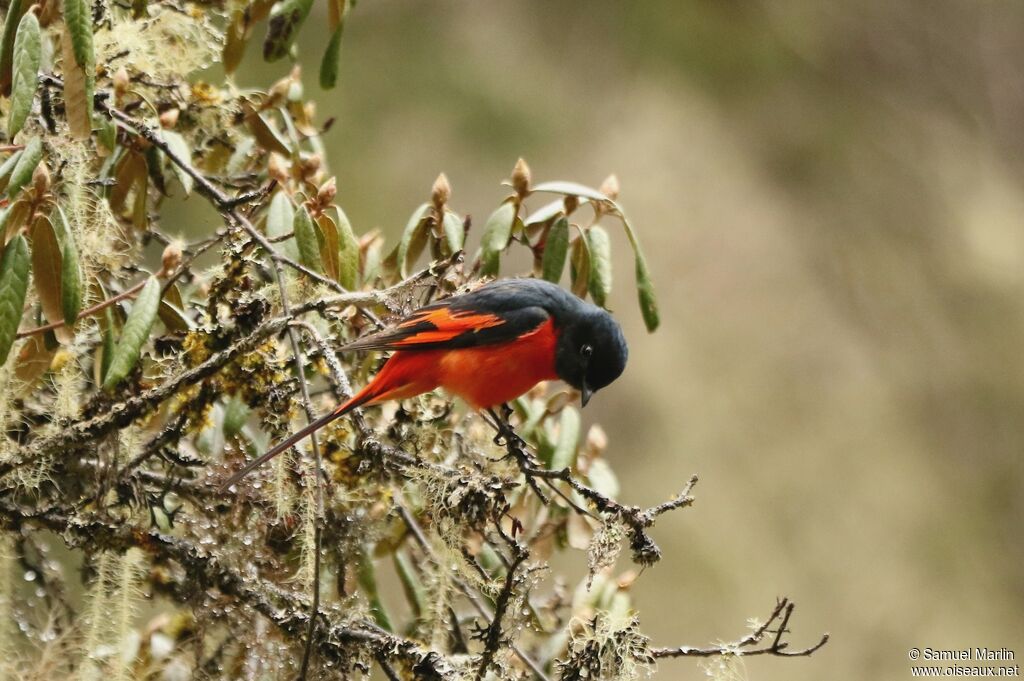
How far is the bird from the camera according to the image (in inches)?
101

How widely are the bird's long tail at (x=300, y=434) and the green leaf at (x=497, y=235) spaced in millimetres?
452

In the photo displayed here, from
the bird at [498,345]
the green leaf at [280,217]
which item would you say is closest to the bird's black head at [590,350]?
the bird at [498,345]

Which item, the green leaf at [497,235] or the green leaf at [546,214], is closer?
the green leaf at [497,235]

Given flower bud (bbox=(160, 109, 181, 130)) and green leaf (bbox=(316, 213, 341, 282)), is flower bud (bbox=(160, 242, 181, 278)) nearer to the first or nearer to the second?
green leaf (bbox=(316, 213, 341, 282))

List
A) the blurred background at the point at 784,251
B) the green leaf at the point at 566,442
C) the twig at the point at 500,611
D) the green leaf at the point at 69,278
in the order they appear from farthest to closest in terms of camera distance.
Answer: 1. the blurred background at the point at 784,251
2. the green leaf at the point at 566,442
3. the green leaf at the point at 69,278
4. the twig at the point at 500,611

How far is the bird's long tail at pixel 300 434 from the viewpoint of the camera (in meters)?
2.22

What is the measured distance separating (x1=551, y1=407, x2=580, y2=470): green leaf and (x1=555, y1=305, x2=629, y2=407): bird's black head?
0.44 feet

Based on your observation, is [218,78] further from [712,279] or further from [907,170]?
[907,170]

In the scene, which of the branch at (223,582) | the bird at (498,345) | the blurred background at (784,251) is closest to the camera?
the branch at (223,582)

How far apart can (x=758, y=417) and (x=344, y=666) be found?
566cm

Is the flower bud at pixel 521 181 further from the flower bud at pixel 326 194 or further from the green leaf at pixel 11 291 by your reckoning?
the green leaf at pixel 11 291

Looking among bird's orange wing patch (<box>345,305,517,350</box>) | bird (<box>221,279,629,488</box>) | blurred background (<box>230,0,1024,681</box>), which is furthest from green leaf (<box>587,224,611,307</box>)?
blurred background (<box>230,0,1024,681</box>)

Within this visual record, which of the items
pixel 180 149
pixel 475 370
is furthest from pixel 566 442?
pixel 180 149

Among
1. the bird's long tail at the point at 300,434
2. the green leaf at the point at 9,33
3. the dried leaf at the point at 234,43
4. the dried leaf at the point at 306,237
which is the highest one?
the dried leaf at the point at 234,43
